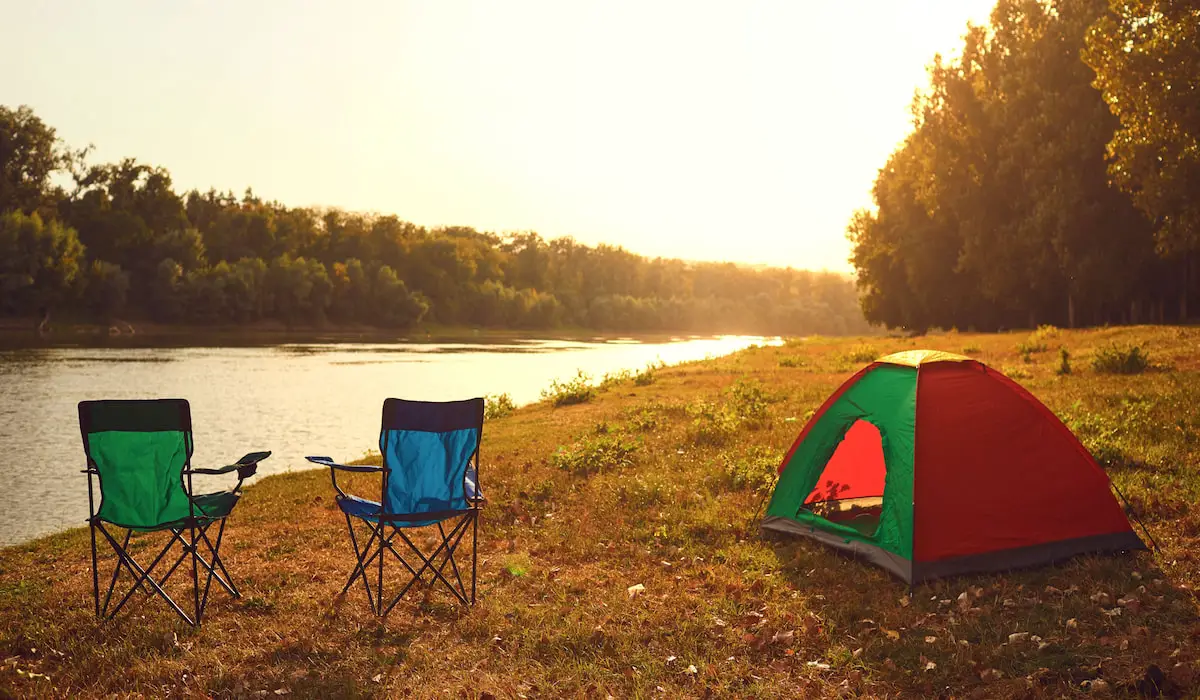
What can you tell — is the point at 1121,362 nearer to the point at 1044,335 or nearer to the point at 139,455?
the point at 1044,335

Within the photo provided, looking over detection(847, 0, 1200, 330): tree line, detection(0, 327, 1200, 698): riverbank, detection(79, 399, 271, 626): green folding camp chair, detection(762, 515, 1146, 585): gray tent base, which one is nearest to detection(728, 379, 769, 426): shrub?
detection(0, 327, 1200, 698): riverbank

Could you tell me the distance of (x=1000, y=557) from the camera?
6973mm

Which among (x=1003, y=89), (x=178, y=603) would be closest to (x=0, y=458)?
(x=178, y=603)

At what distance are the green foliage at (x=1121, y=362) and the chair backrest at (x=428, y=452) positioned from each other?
15.3 metres

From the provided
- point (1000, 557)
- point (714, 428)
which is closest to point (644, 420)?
point (714, 428)

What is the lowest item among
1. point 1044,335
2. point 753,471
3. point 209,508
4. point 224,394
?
point 224,394

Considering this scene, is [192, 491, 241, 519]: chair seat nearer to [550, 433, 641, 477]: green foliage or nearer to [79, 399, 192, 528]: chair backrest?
[79, 399, 192, 528]: chair backrest

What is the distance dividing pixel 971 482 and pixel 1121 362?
1215 cm

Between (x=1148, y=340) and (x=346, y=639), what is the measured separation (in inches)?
891

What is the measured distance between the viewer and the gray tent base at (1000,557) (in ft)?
22.4

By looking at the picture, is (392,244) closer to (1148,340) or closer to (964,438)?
(1148,340)

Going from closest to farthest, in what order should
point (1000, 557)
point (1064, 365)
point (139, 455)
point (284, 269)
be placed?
point (139, 455) < point (1000, 557) < point (1064, 365) < point (284, 269)

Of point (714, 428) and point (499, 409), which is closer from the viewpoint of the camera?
point (714, 428)

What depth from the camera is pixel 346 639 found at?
19.5ft
